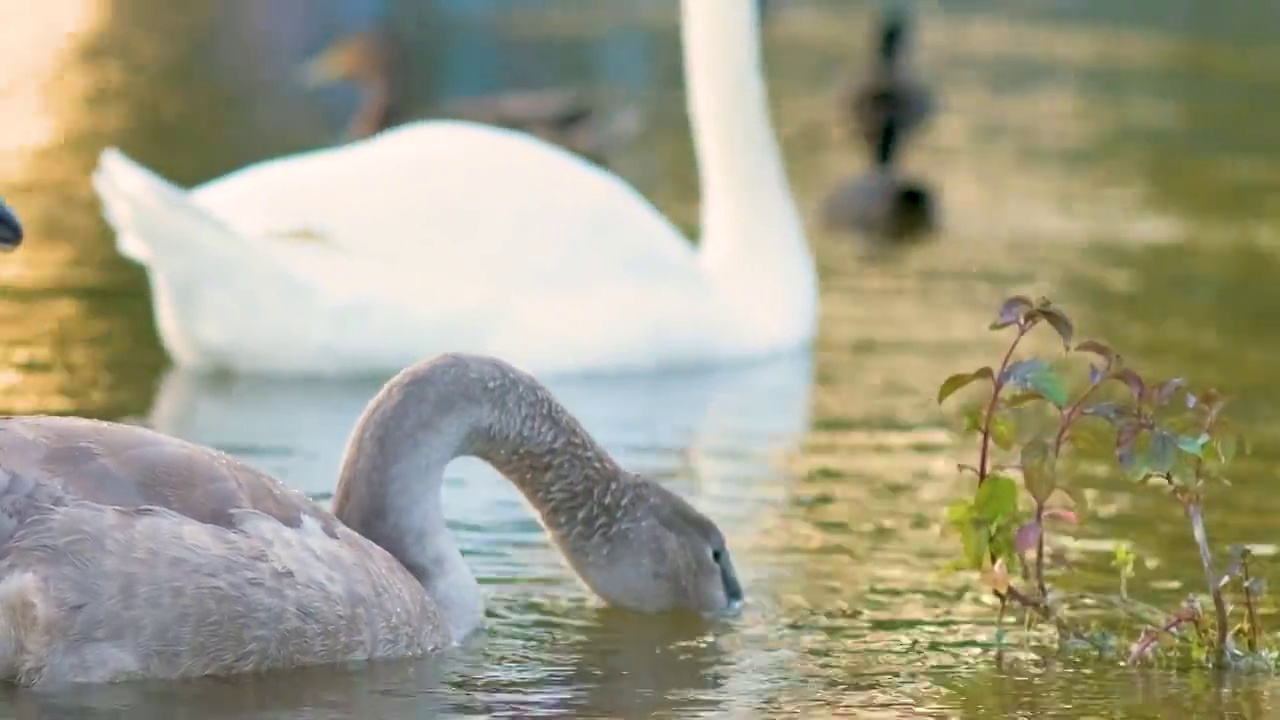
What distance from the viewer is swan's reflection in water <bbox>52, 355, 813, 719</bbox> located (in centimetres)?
582

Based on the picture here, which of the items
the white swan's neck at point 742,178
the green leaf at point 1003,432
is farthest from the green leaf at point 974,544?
the white swan's neck at point 742,178

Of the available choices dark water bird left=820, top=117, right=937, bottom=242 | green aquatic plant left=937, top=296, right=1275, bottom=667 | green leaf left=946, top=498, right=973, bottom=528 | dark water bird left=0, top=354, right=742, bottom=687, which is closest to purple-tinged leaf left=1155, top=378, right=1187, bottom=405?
green aquatic plant left=937, top=296, right=1275, bottom=667

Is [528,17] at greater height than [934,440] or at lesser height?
greater

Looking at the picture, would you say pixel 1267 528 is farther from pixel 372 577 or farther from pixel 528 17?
pixel 528 17

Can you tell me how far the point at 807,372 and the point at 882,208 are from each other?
4.77 meters

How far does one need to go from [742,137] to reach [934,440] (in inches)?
97.8

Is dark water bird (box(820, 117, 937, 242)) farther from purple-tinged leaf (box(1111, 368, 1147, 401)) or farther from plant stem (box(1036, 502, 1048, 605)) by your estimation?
purple-tinged leaf (box(1111, 368, 1147, 401))

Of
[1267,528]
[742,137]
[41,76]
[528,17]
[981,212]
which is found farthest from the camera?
[528,17]

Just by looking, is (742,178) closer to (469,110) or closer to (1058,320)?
(1058,320)

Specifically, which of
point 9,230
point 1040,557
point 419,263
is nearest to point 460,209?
point 419,263

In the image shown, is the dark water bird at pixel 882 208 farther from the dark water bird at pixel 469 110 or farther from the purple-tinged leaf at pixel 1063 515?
the purple-tinged leaf at pixel 1063 515

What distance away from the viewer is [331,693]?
5863mm

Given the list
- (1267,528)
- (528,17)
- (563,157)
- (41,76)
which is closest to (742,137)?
(563,157)

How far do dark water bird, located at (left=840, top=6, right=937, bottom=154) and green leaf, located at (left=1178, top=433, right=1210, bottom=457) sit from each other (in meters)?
12.7
